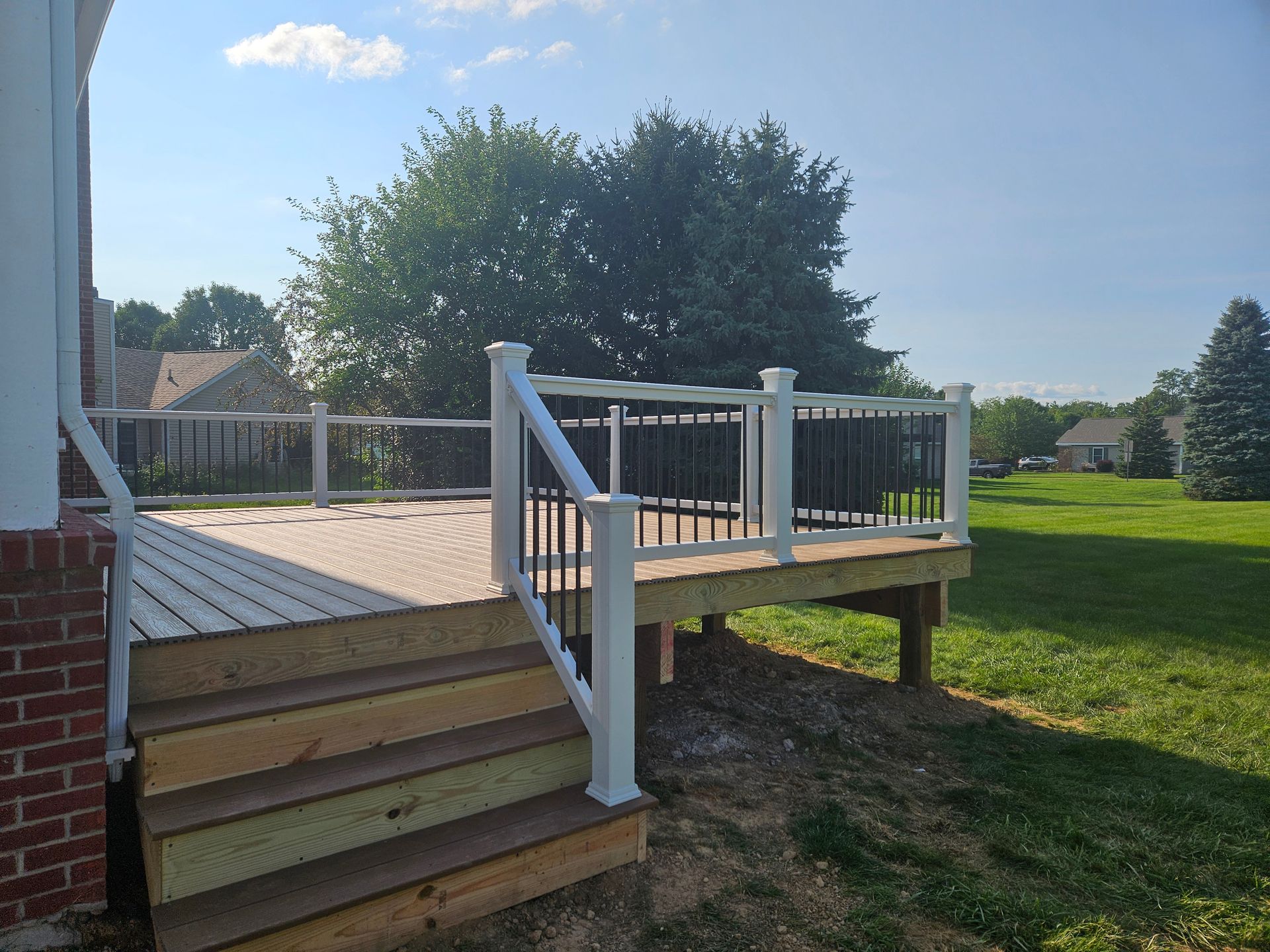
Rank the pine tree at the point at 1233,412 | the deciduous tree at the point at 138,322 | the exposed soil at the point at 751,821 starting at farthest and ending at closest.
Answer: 1. the deciduous tree at the point at 138,322
2. the pine tree at the point at 1233,412
3. the exposed soil at the point at 751,821

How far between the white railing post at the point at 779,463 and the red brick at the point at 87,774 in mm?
3005

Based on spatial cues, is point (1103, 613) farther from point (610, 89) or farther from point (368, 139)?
point (368, 139)

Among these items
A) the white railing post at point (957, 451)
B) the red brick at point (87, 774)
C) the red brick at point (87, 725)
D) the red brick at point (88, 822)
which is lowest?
the red brick at point (88, 822)

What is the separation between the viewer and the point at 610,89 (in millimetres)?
17734

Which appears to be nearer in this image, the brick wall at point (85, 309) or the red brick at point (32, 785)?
the red brick at point (32, 785)

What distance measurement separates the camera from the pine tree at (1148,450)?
126 ft

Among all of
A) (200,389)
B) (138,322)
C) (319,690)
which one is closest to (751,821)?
(319,690)

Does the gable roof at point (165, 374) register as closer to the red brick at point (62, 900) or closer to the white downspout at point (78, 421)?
the white downspout at point (78, 421)

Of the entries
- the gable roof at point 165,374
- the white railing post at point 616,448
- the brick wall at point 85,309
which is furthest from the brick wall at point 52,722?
the gable roof at point 165,374

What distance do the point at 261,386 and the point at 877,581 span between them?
22745 mm

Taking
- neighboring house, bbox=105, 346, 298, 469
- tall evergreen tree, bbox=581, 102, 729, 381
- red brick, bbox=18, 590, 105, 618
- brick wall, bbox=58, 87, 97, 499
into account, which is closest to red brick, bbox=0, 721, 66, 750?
red brick, bbox=18, 590, 105, 618

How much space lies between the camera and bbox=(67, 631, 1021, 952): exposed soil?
7.52 ft

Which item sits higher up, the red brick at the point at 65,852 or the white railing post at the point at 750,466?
the white railing post at the point at 750,466

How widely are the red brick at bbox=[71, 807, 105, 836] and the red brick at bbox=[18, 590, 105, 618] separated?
0.54 metres
